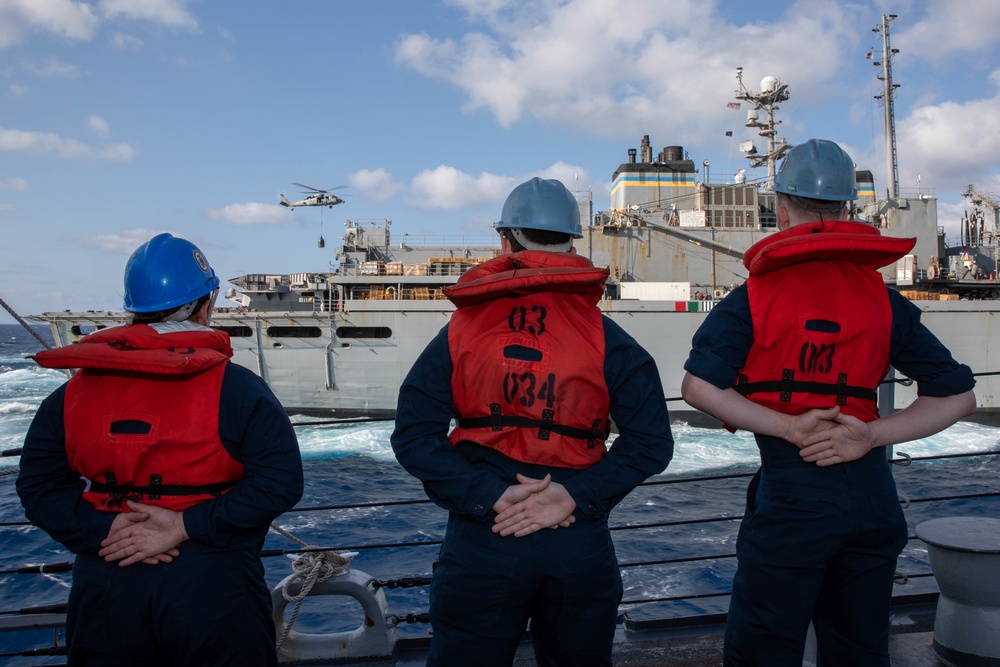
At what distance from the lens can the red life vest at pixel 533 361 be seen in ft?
5.80

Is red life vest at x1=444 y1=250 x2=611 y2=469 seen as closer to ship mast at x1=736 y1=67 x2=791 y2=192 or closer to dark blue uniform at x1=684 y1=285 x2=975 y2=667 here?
dark blue uniform at x1=684 y1=285 x2=975 y2=667

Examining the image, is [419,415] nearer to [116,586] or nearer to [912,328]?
[116,586]

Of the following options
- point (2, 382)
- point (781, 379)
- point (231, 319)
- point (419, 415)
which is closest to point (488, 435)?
point (419, 415)

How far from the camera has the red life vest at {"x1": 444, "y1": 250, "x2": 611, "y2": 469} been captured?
1.77 meters

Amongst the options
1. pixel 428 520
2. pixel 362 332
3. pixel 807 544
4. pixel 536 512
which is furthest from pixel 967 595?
pixel 362 332

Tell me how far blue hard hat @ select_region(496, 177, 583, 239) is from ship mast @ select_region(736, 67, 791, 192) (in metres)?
24.2

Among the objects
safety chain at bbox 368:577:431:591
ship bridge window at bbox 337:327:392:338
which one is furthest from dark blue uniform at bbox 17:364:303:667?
ship bridge window at bbox 337:327:392:338

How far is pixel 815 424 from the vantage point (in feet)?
6.18

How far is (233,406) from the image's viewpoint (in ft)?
6.12

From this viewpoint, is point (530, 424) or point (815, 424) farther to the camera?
point (815, 424)

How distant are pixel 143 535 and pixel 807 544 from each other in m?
1.76

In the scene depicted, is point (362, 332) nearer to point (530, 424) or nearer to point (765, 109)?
point (765, 109)

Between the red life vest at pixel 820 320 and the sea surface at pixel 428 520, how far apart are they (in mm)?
1921

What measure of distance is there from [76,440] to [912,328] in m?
Result: 2.36
